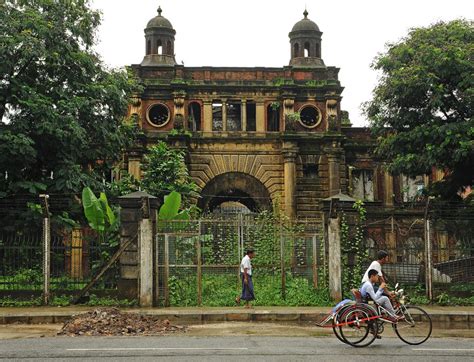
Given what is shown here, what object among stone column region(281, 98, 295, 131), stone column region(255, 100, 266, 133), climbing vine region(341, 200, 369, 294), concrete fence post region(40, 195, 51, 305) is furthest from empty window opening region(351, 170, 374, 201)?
concrete fence post region(40, 195, 51, 305)

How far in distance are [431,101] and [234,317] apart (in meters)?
9.90

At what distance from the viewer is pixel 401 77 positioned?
19.8m

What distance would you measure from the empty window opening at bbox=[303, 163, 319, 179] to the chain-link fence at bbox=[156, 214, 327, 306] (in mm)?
13204

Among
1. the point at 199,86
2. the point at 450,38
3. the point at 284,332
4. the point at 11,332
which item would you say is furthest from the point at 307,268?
the point at 199,86

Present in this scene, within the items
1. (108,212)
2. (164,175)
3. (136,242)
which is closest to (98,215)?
(108,212)

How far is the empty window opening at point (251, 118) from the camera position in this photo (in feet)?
101

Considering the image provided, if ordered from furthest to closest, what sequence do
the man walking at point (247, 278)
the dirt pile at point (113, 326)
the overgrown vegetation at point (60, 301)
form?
1. the overgrown vegetation at point (60, 301)
2. the man walking at point (247, 278)
3. the dirt pile at point (113, 326)

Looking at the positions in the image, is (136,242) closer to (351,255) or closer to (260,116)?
(351,255)

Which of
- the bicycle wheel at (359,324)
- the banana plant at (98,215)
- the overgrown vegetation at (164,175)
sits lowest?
the bicycle wheel at (359,324)

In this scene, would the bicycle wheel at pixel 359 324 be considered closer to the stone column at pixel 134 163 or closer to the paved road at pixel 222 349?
the paved road at pixel 222 349

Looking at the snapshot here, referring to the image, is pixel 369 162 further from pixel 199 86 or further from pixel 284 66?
pixel 199 86

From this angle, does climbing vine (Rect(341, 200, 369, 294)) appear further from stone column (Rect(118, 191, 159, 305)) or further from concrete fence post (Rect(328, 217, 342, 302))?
stone column (Rect(118, 191, 159, 305))

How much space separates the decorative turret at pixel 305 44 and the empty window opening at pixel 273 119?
252 cm

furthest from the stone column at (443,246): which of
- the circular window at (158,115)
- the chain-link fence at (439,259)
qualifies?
the circular window at (158,115)
